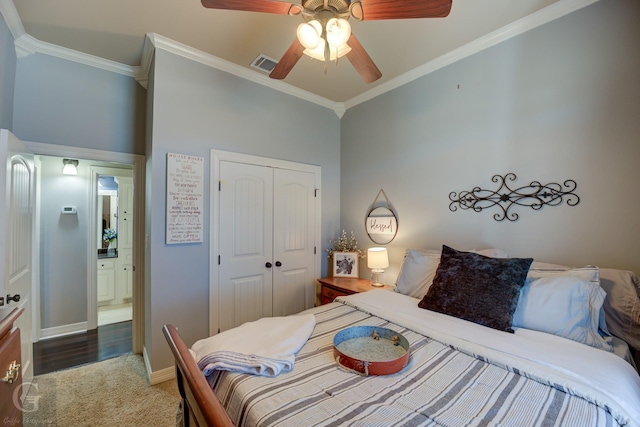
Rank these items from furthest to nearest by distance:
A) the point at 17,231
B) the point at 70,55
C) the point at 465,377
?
the point at 70,55 → the point at 17,231 → the point at 465,377

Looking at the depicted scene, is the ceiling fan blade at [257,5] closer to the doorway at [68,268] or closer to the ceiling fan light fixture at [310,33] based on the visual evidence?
the ceiling fan light fixture at [310,33]

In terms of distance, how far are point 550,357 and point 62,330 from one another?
4.64 meters

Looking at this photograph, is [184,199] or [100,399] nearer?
[100,399]

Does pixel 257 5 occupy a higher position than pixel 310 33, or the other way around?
pixel 257 5

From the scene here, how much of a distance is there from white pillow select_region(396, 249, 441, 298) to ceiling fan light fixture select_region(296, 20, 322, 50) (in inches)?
68.3

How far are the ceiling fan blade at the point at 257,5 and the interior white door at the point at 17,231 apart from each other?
4.81ft

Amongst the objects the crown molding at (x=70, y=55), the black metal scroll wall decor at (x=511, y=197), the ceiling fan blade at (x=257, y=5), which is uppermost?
the crown molding at (x=70, y=55)

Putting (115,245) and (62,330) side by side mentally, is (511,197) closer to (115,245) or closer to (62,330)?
(62,330)

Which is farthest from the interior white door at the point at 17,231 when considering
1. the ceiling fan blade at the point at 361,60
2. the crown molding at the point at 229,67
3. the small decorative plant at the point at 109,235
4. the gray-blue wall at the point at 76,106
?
the small decorative plant at the point at 109,235

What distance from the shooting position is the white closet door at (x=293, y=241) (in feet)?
9.87

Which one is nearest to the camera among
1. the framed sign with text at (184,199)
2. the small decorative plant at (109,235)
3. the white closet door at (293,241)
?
the framed sign with text at (184,199)

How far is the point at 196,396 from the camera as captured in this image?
83 cm

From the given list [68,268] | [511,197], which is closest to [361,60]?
[511,197]

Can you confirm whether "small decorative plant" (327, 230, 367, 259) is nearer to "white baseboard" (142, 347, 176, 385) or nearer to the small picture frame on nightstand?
the small picture frame on nightstand
